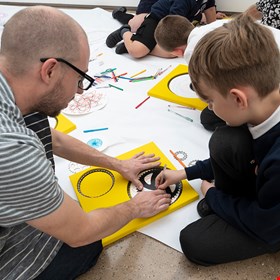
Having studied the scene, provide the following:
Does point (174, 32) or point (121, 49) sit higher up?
point (174, 32)

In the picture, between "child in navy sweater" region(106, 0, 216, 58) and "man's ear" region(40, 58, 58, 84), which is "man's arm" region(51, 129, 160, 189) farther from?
"child in navy sweater" region(106, 0, 216, 58)

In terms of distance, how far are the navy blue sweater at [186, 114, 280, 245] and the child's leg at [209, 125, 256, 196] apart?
0.03 m

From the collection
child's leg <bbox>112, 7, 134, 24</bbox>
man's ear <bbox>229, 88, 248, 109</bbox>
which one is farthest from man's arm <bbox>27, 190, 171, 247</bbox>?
child's leg <bbox>112, 7, 134, 24</bbox>

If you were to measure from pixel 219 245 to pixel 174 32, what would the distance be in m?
0.96

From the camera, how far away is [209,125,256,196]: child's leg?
883 millimetres

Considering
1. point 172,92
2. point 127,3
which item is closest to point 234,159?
point 172,92

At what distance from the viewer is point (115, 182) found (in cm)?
115

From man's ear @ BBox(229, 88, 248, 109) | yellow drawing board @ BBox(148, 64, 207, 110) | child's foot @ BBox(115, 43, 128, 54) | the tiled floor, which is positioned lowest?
the tiled floor

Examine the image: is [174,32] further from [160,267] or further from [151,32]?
[160,267]

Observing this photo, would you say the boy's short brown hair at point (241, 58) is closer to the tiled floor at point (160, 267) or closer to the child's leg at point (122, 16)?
the tiled floor at point (160, 267)

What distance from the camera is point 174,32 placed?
1454 mm

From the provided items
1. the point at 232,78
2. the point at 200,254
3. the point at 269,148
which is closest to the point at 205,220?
the point at 200,254

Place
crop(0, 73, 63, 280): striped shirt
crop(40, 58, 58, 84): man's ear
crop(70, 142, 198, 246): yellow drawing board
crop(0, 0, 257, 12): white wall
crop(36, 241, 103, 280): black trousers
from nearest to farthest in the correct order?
crop(0, 73, 63, 280): striped shirt
crop(40, 58, 58, 84): man's ear
crop(36, 241, 103, 280): black trousers
crop(70, 142, 198, 246): yellow drawing board
crop(0, 0, 257, 12): white wall

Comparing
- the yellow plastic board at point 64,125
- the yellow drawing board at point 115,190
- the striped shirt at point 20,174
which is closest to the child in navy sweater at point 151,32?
the yellow plastic board at point 64,125
